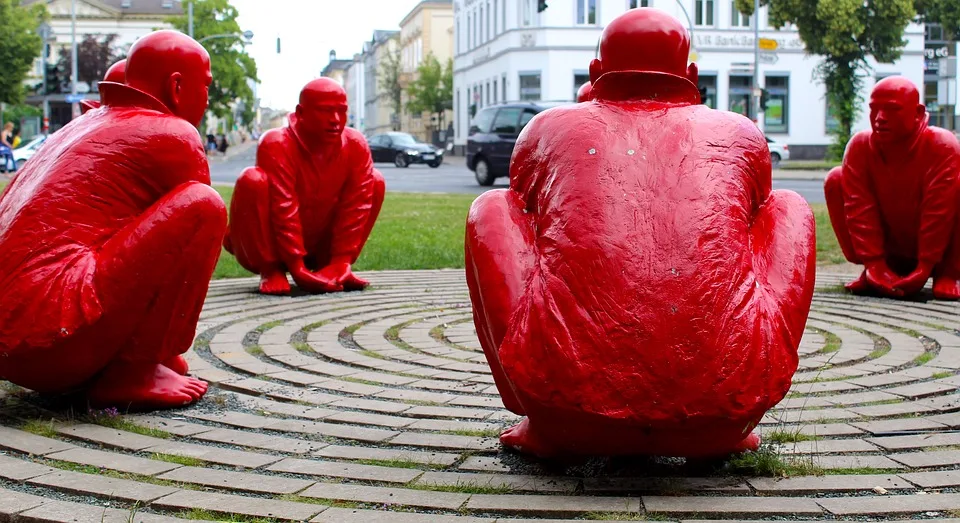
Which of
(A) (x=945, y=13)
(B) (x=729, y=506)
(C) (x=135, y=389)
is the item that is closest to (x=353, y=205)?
(C) (x=135, y=389)

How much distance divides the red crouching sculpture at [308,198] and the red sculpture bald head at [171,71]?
303 cm

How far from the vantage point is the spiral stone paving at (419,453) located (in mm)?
3109

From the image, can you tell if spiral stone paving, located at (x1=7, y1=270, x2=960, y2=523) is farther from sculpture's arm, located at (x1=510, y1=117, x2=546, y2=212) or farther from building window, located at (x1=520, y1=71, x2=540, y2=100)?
building window, located at (x1=520, y1=71, x2=540, y2=100)

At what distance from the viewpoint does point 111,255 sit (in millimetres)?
4074

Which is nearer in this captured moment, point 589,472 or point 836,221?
point 589,472

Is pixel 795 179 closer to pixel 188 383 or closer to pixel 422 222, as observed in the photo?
pixel 422 222

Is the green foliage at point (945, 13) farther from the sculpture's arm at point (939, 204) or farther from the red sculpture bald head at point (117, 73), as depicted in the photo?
the red sculpture bald head at point (117, 73)

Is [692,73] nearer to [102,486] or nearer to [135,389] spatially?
[102,486]

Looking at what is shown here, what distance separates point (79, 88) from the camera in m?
49.2

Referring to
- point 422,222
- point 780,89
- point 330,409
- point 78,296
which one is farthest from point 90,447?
point 780,89

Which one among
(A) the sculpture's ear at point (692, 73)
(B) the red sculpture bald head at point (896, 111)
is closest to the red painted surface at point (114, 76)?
(A) the sculpture's ear at point (692, 73)

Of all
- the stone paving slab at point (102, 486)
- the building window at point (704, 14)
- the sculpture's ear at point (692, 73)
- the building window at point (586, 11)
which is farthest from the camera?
the building window at point (586, 11)

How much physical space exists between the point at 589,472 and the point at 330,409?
1.41m

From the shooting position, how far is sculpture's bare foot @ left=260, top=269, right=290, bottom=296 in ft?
26.2
